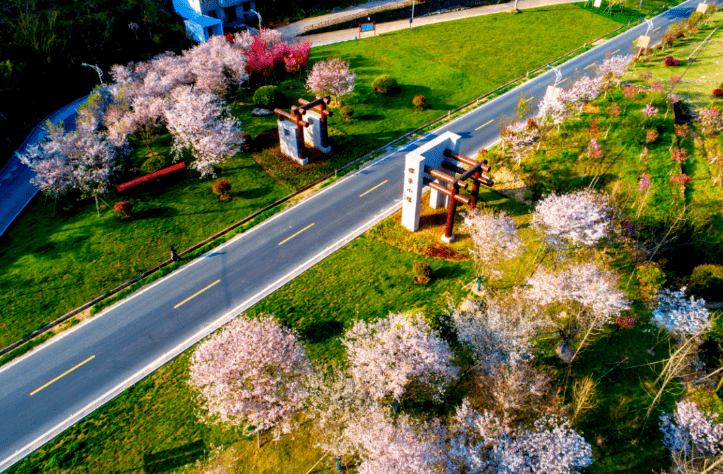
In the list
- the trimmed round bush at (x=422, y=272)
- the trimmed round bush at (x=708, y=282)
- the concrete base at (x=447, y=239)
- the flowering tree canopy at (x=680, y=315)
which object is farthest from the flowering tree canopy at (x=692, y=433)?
the concrete base at (x=447, y=239)

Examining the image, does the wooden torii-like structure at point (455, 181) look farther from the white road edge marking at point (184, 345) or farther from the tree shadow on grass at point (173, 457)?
the tree shadow on grass at point (173, 457)

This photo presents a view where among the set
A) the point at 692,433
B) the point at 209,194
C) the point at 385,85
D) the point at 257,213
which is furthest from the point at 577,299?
the point at 385,85

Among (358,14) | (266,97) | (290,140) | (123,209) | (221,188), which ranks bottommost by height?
(123,209)

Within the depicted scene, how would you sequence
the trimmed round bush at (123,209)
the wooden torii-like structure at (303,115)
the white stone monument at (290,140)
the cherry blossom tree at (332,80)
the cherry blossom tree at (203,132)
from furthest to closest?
the cherry blossom tree at (332,80) → the white stone monument at (290,140) → the wooden torii-like structure at (303,115) → the cherry blossom tree at (203,132) → the trimmed round bush at (123,209)

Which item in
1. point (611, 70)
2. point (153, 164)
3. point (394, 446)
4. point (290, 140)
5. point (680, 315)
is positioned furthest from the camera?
point (611, 70)

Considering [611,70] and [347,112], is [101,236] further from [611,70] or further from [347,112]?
[611,70]

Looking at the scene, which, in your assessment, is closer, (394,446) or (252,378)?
(394,446)
